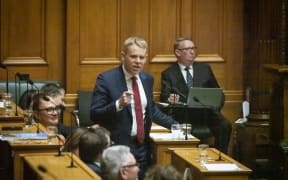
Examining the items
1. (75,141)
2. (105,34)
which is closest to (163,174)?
(75,141)

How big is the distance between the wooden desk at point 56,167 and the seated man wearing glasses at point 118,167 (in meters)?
0.08

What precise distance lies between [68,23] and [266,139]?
2677 mm

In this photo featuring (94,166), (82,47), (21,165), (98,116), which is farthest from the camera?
(82,47)

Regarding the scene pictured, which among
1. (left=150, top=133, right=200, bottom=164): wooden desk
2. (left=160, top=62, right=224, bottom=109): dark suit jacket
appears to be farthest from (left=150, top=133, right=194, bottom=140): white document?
(left=160, top=62, right=224, bottom=109): dark suit jacket

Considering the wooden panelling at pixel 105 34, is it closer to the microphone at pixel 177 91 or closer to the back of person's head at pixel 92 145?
the microphone at pixel 177 91

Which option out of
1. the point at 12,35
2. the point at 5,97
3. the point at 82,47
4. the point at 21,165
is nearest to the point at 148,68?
the point at 82,47

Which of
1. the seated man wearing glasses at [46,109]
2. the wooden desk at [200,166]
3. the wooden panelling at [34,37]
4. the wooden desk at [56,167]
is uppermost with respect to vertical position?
the wooden panelling at [34,37]

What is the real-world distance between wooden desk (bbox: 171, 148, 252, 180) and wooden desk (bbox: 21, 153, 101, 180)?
92 centimetres

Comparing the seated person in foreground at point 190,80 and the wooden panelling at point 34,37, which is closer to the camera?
the seated person in foreground at point 190,80

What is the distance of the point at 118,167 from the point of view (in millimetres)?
4965

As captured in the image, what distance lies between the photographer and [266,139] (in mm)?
9219

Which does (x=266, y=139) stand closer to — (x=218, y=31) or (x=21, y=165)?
(x=218, y=31)

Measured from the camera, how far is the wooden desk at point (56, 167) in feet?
16.5

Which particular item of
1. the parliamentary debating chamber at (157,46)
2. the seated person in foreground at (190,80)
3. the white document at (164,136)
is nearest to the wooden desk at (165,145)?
the white document at (164,136)
